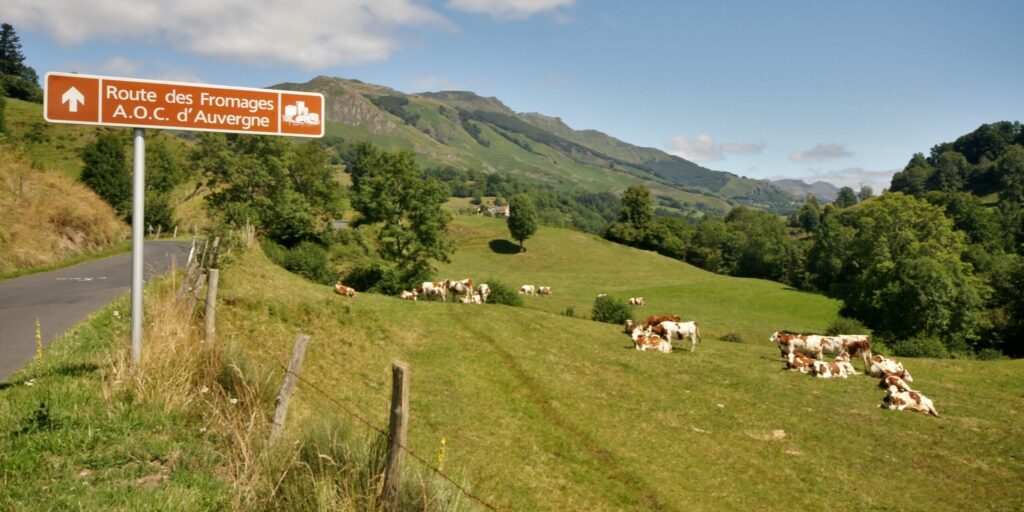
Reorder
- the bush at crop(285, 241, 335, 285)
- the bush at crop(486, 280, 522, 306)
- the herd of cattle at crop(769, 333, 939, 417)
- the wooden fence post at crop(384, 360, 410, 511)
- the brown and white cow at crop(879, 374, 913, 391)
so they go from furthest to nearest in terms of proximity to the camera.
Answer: the bush at crop(486, 280, 522, 306), the bush at crop(285, 241, 335, 285), the brown and white cow at crop(879, 374, 913, 391), the herd of cattle at crop(769, 333, 939, 417), the wooden fence post at crop(384, 360, 410, 511)

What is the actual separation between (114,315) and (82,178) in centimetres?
5654

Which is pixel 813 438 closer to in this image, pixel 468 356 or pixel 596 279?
pixel 468 356

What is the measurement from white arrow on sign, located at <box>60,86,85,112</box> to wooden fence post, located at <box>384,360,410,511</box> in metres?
5.88

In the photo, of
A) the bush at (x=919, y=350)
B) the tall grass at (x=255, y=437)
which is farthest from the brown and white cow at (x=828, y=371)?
the tall grass at (x=255, y=437)

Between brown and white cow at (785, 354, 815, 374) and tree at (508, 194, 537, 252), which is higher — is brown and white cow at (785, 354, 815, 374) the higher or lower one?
the lower one

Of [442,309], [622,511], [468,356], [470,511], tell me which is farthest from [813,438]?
[442,309]

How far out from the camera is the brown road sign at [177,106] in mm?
7582

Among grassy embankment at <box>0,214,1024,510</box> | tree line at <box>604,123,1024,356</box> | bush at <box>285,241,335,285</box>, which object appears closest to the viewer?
grassy embankment at <box>0,214,1024,510</box>

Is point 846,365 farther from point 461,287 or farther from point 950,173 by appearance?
point 950,173

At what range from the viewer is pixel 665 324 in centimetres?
2758

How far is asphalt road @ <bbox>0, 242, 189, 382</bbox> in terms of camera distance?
11.0 metres

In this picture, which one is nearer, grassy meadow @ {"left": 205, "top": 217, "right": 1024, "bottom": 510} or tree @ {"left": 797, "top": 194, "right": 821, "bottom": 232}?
grassy meadow @ {"left": 205, "top": 217, "right": 1024, "bottom": 510}

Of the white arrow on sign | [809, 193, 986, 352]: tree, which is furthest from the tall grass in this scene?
[809, 193, 986, 352]: tree

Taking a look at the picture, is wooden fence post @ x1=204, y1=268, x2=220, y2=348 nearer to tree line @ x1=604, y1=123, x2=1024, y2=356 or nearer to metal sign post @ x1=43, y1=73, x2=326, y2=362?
metal sign post @ x1=43, y1=73, x2=326, y2=362
